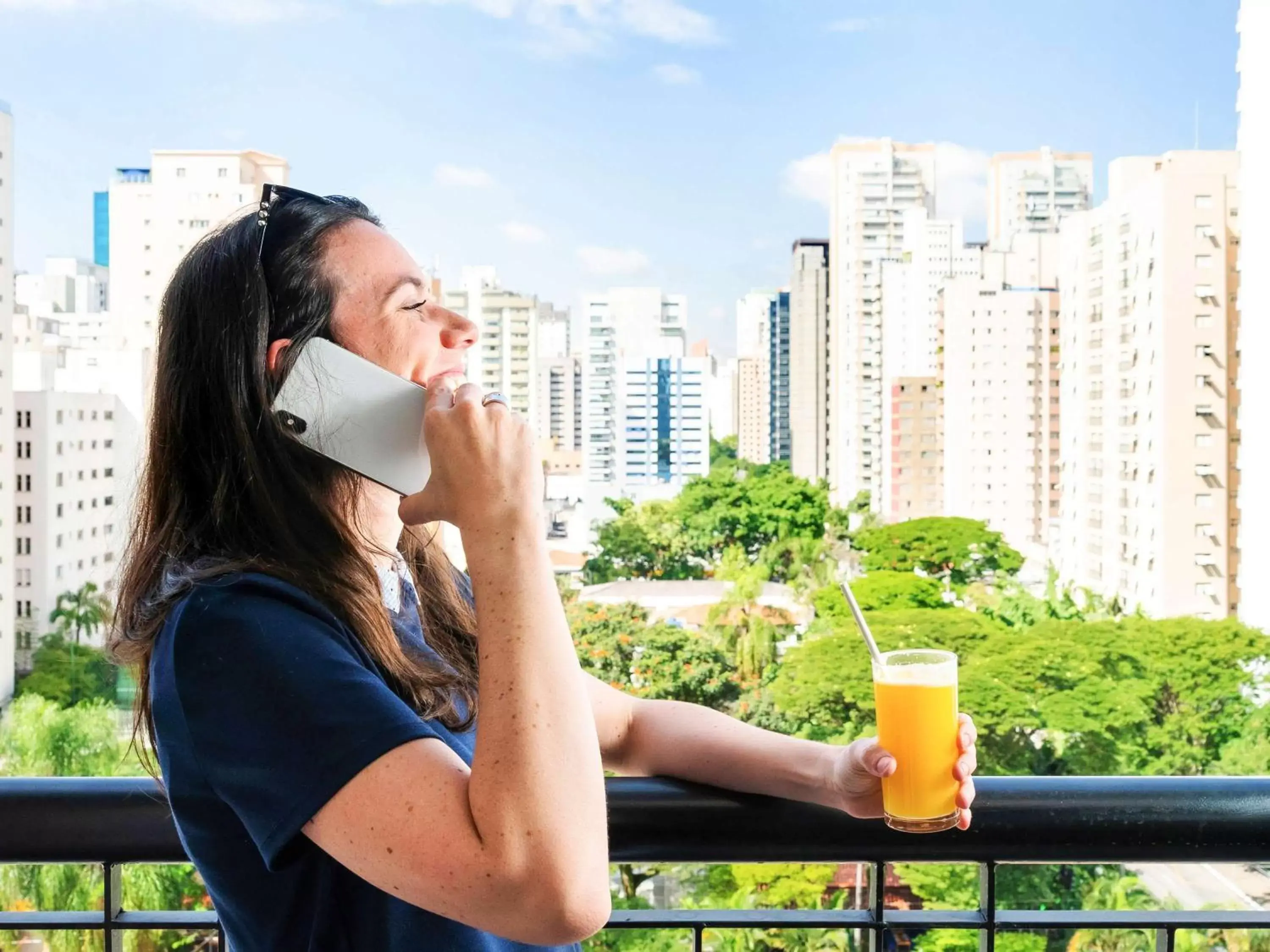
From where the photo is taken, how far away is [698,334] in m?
24.6

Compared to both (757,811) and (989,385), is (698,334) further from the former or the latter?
(757,811)

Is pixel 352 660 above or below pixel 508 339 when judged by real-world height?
below

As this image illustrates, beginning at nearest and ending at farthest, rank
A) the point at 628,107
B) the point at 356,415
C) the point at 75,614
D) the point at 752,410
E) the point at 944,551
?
the point at 356,415, the point at 75,614, the point at 944,551, the point at 628,107, the point at 752,410

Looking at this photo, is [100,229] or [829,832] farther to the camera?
[100,229]

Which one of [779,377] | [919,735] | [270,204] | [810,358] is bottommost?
[919,735]

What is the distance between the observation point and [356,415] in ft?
1.71

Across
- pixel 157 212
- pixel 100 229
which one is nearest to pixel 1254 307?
pixel 157 212

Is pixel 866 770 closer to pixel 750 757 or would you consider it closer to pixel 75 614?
pixel 750 757

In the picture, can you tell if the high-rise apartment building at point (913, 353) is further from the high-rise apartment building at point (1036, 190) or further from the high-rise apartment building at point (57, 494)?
the high-rise apartment building at point (57, 494)

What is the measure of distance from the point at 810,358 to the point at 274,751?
2576 centimetres

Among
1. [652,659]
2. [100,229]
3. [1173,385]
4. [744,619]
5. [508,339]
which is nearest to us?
[652,659]

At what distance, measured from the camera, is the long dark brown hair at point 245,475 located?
0.47 meters

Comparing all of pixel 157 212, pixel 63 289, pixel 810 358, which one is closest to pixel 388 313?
pixel 157 212

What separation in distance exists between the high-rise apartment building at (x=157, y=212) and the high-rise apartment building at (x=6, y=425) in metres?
2.62
